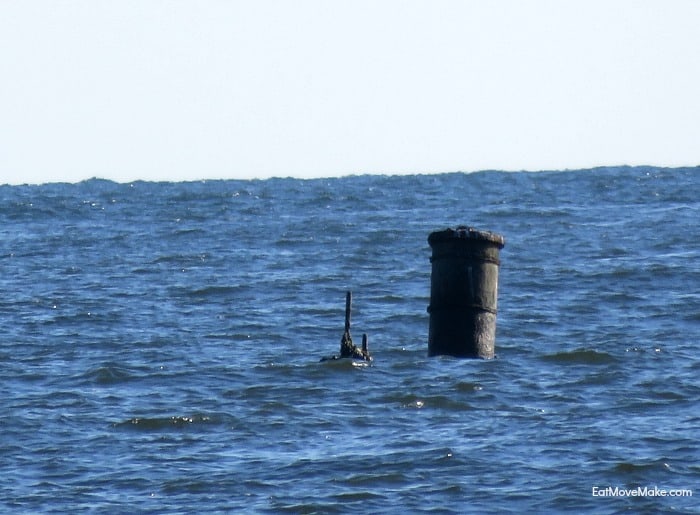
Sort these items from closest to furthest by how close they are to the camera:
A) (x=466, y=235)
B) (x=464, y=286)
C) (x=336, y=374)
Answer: (x=466, y=235)
(x=464, y=286)
(x=336, y=374)

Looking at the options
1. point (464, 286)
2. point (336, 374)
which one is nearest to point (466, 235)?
point (464, 286)

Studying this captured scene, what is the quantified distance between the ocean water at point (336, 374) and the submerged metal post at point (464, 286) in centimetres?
85

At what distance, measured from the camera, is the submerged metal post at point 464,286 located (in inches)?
744

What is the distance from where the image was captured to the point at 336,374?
21.9m

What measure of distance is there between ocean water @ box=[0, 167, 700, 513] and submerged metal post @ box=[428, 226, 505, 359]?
0.85 meters

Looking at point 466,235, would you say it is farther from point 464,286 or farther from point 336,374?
point 336,374

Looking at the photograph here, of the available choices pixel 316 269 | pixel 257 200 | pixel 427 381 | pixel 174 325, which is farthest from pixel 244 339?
pixel 257 200

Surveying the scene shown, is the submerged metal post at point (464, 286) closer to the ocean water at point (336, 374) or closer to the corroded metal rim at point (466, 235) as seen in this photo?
the corroded metal rim at point (466, 235)

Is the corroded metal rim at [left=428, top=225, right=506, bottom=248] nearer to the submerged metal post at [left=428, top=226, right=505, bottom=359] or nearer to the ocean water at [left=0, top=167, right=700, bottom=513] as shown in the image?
the submerged metal post at [left=428, top=226, right=505, bottom=359]

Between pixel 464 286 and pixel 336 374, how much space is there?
337 centimetres

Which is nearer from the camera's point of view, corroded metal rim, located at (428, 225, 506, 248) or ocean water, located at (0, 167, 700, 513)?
ocean water, located at (0, 167, 700, 513)

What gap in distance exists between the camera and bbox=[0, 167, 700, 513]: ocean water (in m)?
16.3

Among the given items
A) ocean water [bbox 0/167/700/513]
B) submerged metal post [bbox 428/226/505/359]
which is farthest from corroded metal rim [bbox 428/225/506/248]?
ocean water [bbox 0/167/700/513]

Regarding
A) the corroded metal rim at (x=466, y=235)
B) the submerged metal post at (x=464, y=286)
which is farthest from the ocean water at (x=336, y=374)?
the corroded metal rim at (x=466, y=235)
